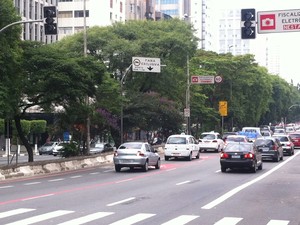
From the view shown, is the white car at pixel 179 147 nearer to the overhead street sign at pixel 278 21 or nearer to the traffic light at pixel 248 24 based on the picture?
the overhead street sign at pixel 278 21

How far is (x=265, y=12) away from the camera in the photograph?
69.9 feet

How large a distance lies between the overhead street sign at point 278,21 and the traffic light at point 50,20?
7.79 m

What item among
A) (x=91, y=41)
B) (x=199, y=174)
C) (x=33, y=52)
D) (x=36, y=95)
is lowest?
(x=199, y=174)

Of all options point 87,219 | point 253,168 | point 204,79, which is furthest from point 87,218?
point 204,79

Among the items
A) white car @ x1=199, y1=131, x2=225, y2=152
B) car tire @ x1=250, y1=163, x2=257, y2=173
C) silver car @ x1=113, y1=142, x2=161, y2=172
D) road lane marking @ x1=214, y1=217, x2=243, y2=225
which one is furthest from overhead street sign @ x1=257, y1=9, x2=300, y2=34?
white car @ x1=199, y1=131, x2=225, y2=152

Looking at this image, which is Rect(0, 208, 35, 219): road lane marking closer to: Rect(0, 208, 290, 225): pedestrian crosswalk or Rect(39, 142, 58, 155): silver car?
Rect(0, 208, 290, 225): pedestrian crosswalk

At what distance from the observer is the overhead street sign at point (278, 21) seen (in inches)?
816

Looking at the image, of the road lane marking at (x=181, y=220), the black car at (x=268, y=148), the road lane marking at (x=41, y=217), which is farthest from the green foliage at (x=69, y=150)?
the road lane marking at (x=181, y=220)

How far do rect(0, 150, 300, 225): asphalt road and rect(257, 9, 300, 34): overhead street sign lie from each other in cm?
592

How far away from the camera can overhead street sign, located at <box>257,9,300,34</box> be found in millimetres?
20719

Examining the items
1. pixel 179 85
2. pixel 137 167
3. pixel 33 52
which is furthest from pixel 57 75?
pixel 179 85

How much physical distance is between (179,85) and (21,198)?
37.9 metres

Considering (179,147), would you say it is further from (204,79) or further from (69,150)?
(204,79)

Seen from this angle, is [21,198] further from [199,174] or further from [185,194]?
[199,174]
